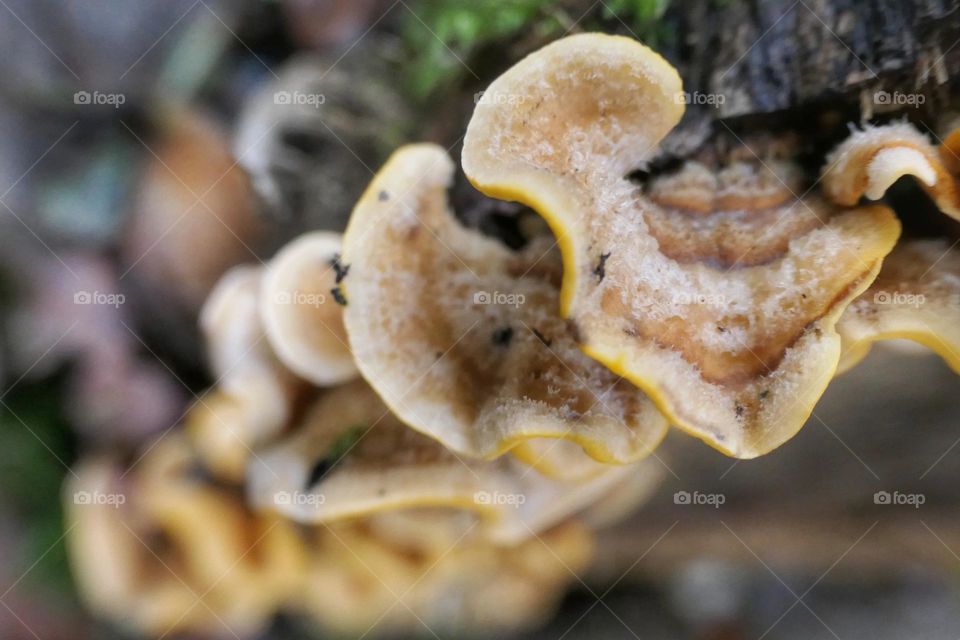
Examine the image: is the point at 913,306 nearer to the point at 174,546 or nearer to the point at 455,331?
the point at 455,331

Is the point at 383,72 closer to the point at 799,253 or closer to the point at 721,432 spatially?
the point at 799,253

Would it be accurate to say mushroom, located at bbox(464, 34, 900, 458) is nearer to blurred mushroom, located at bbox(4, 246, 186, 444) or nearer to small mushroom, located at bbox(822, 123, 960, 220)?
small mushroom, located at bbox(822, 123, 960, 220)

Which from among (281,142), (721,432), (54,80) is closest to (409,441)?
(721,432)

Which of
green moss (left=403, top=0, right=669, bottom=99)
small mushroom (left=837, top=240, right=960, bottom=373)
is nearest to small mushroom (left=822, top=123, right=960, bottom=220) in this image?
small mushroom (left=837, top=240, right=960, bottom=373)

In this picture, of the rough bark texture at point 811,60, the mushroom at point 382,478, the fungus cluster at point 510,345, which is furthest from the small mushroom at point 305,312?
the rough bark texture at point 811,60

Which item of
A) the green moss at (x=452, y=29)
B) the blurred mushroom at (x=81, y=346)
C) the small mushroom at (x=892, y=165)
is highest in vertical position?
the green moss at (x=452, y=29)

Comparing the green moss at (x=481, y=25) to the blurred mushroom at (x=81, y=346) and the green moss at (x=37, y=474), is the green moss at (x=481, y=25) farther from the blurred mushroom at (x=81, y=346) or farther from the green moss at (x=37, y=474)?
the green moss at (x=37, y=474)
